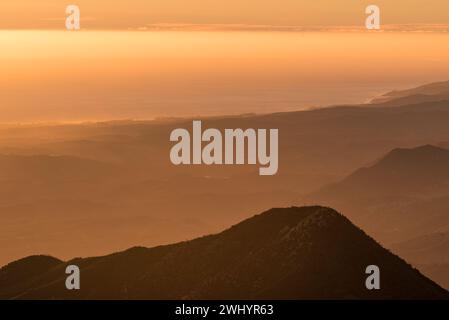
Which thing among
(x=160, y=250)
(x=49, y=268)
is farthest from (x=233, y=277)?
(x=49, y=268)

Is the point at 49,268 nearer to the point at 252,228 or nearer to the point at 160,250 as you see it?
the point at 160,250

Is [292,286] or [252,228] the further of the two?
[252,228]

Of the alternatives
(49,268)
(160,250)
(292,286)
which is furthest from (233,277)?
(49,268)
